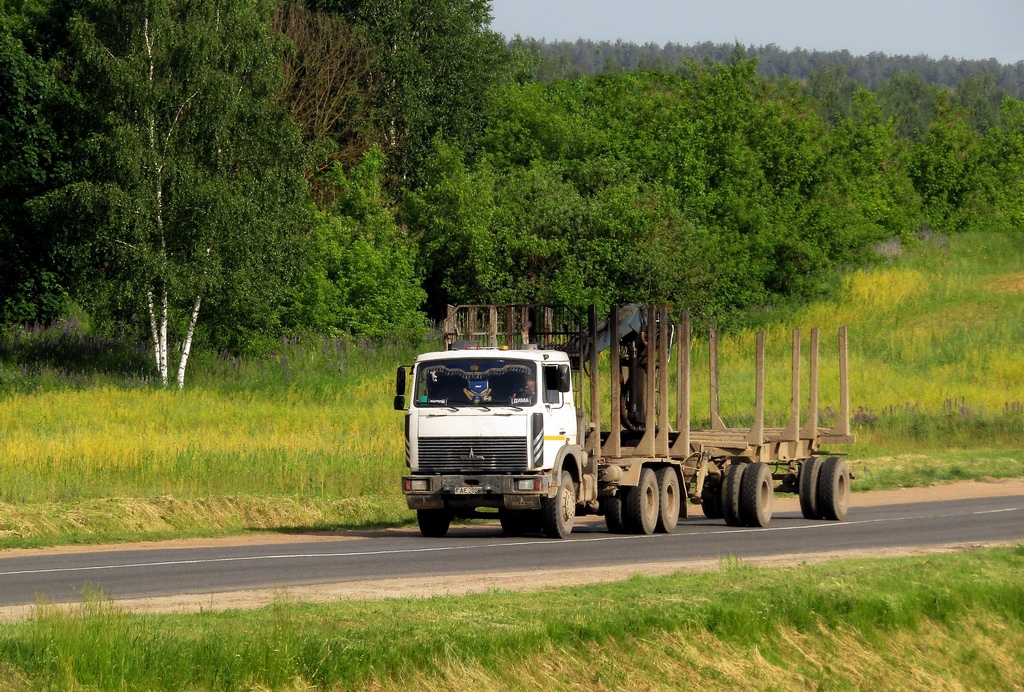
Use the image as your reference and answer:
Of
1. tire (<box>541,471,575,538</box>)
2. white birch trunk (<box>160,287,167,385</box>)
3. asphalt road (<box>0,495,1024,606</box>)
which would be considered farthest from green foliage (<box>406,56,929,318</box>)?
tire (<box>541,471,575,538</box>)

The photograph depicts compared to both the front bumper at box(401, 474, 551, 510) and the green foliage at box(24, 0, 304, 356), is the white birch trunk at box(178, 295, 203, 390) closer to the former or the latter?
the green foliage at box(24, 0, 304, 356)

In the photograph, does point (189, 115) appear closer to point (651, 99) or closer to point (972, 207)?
point (651, 99)

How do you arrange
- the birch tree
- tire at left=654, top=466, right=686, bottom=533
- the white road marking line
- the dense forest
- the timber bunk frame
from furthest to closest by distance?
the dense forest < the birch tree < tire at left=654, top=466, right=686, bottom=533 < the timber bunk frame < the white road marking line

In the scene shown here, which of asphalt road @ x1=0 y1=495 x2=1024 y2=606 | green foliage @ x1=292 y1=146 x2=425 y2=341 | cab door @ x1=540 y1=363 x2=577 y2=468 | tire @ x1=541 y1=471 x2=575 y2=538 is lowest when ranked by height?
asphalt road @ x1=0 y1=495 x2=1024 y2=606

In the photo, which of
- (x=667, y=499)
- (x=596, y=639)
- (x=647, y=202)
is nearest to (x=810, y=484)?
(x=667, y=499)

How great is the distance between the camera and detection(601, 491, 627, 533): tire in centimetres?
2502

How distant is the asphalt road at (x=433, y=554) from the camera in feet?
58.2

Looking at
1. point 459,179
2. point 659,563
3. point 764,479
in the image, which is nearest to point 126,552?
point 659,563

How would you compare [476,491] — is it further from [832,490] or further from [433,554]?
[832,490]

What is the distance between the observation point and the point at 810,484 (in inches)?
1112

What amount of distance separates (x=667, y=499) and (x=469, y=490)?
13.7 ft

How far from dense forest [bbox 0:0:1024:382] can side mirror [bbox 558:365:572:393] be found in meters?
24.4

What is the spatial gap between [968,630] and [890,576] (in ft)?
5.08

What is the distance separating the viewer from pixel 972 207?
94750mm
